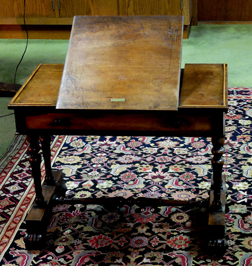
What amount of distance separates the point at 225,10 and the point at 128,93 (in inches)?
228

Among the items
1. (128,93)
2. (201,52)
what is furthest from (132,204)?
(201,52)

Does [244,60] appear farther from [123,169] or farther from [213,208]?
[213,208]

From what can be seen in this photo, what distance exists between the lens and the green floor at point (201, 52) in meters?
5.66

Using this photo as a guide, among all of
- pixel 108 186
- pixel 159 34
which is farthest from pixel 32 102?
pixel 108 186

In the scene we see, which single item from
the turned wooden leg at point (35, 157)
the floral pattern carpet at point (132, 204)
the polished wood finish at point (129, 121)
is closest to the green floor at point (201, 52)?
the floral pattern carpet at point (132, 204)

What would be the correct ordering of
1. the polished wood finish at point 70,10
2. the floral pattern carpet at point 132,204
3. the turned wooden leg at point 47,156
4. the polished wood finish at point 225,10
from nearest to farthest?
the floral pattern carpet at point 132,204 < the turned wooden leg at point 47,156 < the polished wood finish at point 70,10 < the polished wood finish at point 225,10

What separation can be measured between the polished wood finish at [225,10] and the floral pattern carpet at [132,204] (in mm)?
3818

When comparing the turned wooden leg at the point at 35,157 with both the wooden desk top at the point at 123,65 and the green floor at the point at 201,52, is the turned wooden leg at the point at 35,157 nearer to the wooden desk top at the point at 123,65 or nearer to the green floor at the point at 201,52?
the wooden desk top at the point at 123,65

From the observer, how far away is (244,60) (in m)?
5.93

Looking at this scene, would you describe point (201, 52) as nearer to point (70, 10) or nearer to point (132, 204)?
point (70, 10)

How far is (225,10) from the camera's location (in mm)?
7652

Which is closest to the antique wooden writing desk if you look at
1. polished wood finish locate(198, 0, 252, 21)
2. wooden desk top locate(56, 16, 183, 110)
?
wooden desk top locate(56, 16, 183, 110)

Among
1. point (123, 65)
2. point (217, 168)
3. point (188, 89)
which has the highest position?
point (123, 65)

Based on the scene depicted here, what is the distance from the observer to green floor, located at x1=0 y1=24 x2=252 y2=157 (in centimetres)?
566
